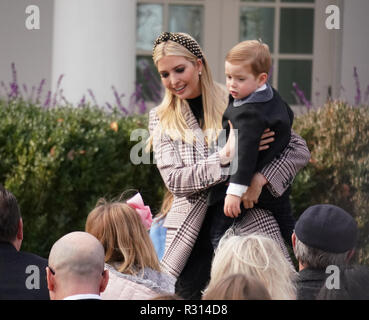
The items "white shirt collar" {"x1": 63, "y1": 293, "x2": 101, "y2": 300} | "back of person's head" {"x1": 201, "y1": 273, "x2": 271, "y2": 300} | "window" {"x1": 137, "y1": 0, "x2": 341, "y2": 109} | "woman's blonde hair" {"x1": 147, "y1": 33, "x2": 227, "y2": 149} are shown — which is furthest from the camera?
"window" {"x1": 137, "y1": 0, "x2": 341, "y2": 109}

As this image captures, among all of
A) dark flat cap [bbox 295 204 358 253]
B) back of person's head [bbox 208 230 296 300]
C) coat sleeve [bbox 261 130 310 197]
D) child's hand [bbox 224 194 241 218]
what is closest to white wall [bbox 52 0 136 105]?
coat sleeve [bbox 261 130 310 197]

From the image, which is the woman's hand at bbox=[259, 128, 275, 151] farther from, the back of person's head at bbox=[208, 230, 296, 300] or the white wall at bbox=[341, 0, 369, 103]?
the white wall at bbox=[341, 0, 369, 103]

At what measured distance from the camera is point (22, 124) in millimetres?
5492

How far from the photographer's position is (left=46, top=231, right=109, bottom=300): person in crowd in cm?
290

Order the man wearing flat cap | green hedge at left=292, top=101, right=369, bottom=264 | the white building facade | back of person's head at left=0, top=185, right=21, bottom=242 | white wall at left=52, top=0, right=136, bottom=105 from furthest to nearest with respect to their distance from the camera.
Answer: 1. the white building facade
2. white wall at left=52, top=0, right=136, bottom=105
3. green hedge at left=292, top=101, right=369, bottom=264
4. back of person's head at left=0, top=185, right=21, bottom=242
5. the man wearing flat cap

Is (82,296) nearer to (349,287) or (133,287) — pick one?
(133,287)

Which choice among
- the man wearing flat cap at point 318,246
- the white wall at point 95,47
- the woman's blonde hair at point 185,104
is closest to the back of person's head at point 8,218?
the woman's blonde hair at point 185,104

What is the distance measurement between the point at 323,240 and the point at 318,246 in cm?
3

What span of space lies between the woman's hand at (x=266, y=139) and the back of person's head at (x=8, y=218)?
43.8 inches

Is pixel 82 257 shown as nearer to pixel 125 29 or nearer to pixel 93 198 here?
pixel 93 198

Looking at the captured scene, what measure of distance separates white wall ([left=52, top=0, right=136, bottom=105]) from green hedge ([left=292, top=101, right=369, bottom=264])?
2358 mm

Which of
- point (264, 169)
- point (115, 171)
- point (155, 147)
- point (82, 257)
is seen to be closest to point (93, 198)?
point (115, 171)

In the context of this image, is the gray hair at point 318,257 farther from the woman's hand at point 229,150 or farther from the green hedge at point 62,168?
the green hedge at point 62,168

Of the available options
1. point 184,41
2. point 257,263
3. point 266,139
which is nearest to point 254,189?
point 266,139
